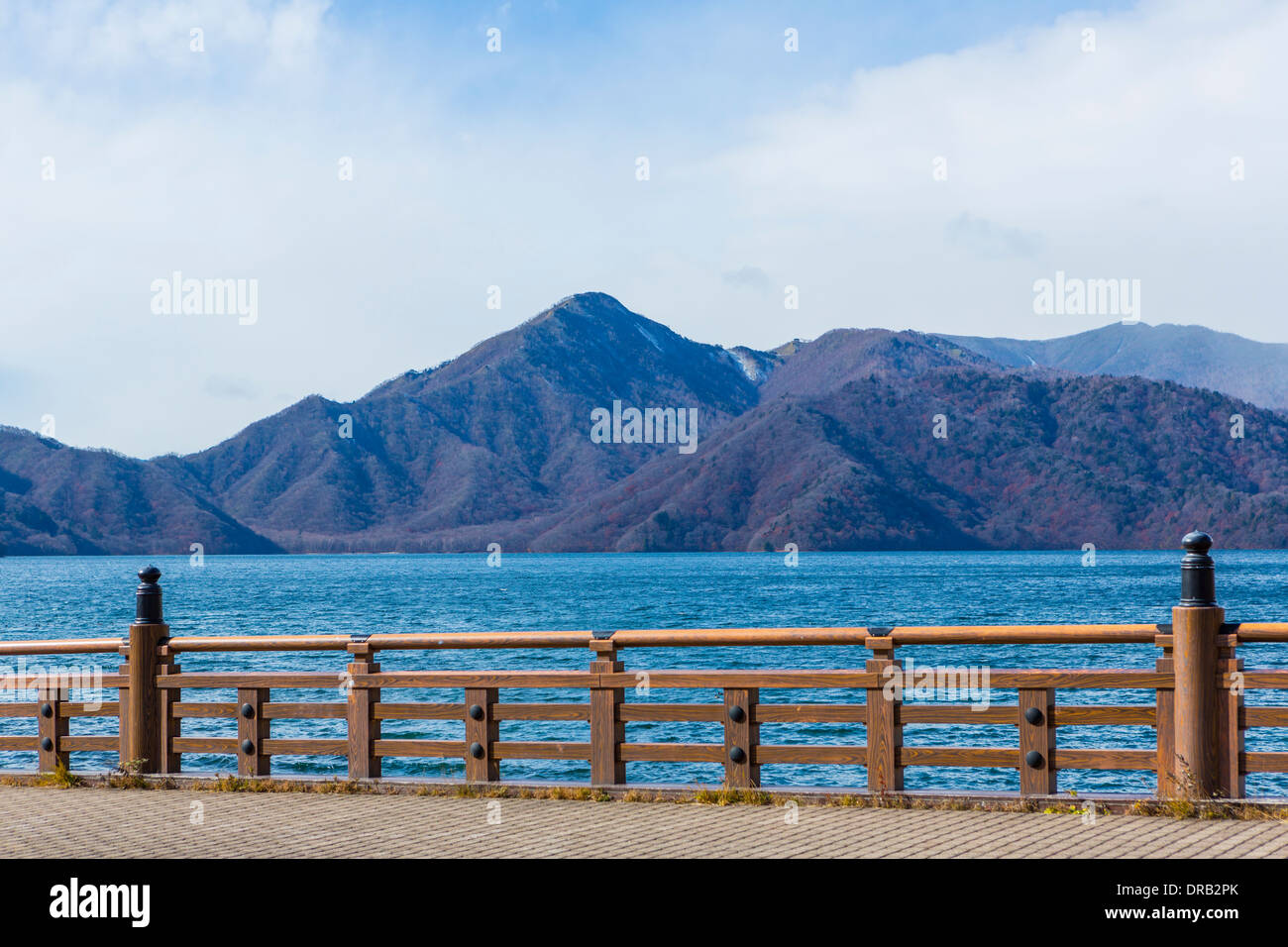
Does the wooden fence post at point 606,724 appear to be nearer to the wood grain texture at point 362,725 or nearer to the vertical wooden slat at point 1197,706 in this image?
the wood grain texture at point 362,725

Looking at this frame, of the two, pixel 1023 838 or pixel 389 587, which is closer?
pixel 1023 838

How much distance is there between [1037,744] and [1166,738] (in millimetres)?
857

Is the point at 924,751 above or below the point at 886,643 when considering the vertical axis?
below

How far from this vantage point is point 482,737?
10812 mm

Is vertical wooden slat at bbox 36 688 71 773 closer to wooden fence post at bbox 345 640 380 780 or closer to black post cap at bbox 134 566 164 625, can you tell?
black post cap at bbox 134 566 164 625

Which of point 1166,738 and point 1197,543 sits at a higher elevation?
point 1197,543

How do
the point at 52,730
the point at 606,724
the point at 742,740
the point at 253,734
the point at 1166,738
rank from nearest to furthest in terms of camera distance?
1. the point at 1166,738
2. the point at 742,740
3. the point at 606,724
4. the point at 253,734
5. the point at 52,730

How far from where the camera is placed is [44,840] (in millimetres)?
9078

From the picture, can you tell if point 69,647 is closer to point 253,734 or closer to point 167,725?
point 167,725

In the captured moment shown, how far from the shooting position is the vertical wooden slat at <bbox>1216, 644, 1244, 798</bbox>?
930 cm

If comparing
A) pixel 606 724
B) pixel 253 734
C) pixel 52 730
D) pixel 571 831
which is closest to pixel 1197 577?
pixel 606 724
